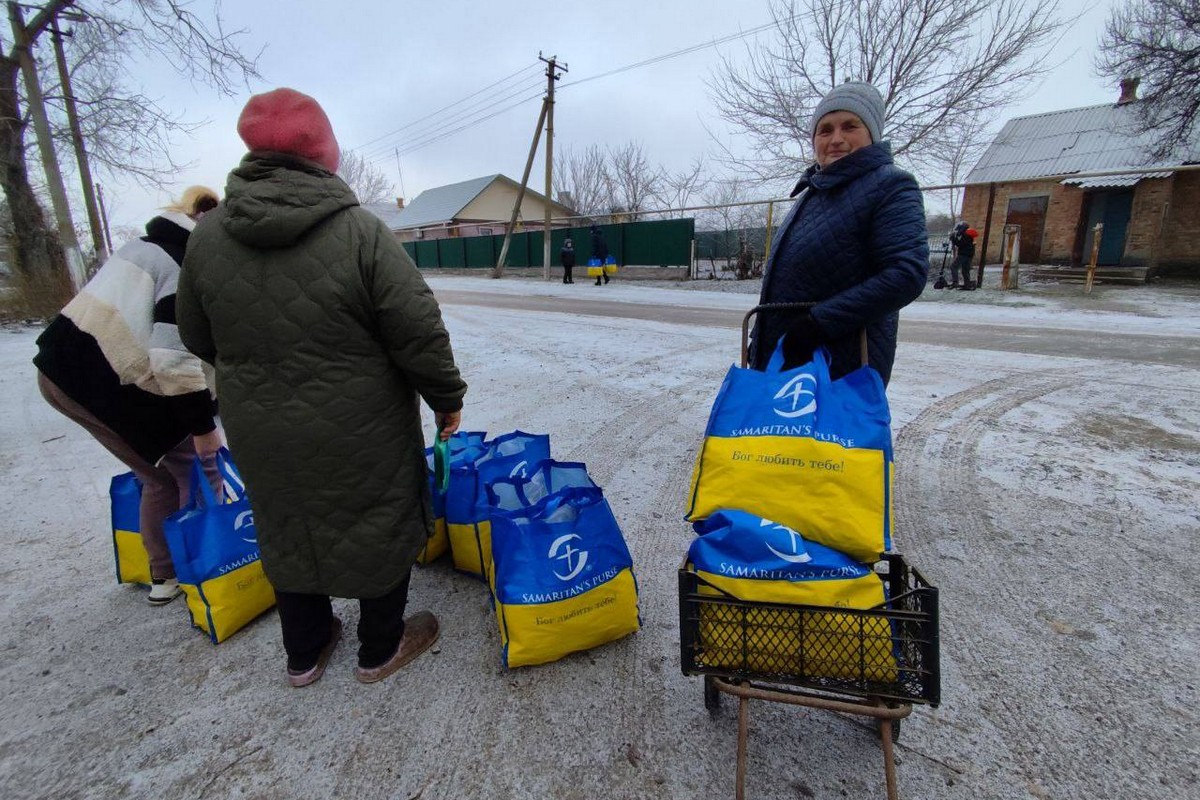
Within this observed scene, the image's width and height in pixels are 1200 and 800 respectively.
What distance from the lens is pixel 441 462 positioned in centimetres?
224

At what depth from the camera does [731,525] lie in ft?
5.15

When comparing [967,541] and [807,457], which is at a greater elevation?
[807,457]

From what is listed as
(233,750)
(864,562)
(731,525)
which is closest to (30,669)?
(233,750)

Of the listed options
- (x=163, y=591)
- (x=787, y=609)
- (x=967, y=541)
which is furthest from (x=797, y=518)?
(x=163, y=591)

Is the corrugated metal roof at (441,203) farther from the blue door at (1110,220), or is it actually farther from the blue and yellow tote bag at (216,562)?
the blue and yellow tote bag at (216,562)

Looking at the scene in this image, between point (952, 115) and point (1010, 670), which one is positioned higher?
point (952, 115)

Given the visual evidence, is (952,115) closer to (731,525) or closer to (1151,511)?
(1151,511)

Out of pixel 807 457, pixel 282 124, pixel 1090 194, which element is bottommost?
pixel 807 457

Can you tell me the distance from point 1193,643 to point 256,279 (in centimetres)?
327

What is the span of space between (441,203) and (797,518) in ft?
144

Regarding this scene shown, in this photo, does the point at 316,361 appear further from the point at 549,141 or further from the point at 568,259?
the point at 549,141

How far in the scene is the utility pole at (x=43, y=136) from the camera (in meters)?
9.63

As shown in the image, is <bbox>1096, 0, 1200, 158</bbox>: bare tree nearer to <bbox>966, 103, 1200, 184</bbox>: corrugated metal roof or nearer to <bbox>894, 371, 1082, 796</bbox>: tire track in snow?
<bbox>966, 103, 1200, 184</bbox>: corrugated metal roof

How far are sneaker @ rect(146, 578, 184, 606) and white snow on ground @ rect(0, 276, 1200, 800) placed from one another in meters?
0.07
